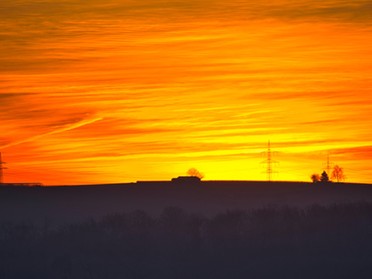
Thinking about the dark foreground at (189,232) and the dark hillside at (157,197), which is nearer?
the dark foreground at (189,232)

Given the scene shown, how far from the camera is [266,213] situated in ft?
383

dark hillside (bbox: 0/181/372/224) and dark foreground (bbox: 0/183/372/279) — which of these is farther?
dark hillside (bbox: 0/181/372/224)

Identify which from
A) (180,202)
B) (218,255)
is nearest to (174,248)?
(218,255)

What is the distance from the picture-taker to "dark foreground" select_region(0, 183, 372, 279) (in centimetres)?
10825

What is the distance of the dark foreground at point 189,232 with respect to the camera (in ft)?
355

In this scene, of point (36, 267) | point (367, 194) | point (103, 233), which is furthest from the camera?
point (367, 194)

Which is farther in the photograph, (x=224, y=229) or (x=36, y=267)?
(x=224, y=229)

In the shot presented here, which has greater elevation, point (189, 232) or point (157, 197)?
point (157, 197)

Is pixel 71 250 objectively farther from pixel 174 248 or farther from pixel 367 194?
pixel 367 194

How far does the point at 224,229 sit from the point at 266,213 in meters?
3.26

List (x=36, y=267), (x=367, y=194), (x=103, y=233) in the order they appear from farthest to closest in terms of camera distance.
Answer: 1. (x=367, y=194)
2. (x=103, y=233)
3. (x=36, y=267)

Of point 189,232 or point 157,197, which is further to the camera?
point 157,197

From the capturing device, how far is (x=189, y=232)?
370ft

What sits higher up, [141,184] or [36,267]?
[141,184]
